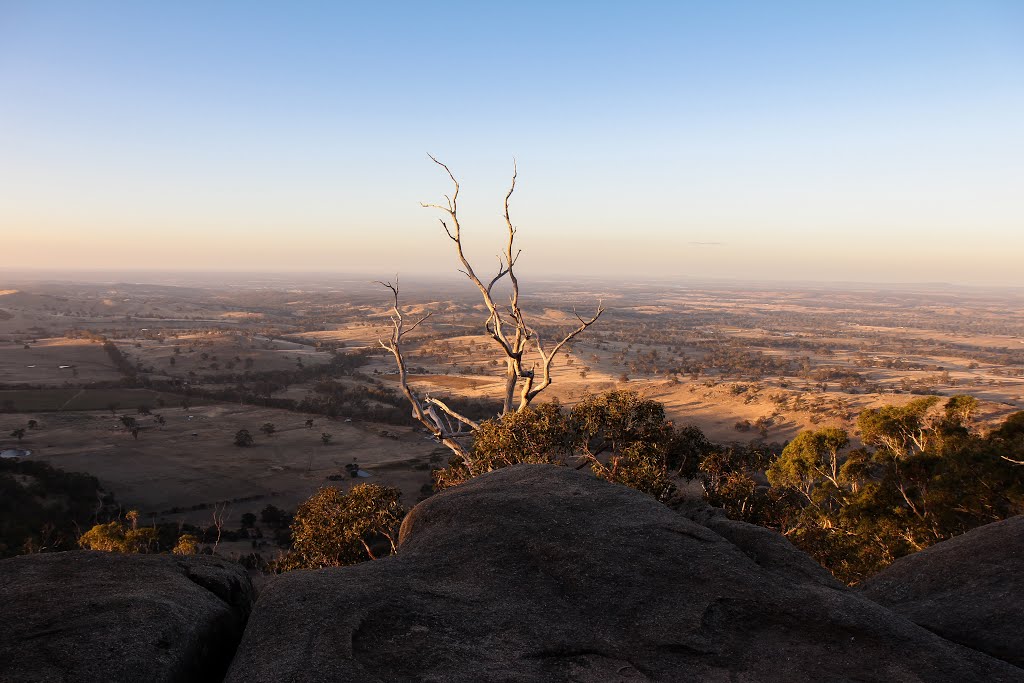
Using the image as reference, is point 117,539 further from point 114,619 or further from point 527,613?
point 527,613

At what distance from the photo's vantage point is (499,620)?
798 cm

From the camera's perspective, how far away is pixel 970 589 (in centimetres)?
1053

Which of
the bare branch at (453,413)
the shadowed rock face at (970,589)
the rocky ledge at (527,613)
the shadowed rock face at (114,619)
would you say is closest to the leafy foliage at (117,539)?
the bare branch at (453,413)

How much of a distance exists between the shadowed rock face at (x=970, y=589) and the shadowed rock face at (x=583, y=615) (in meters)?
1.47

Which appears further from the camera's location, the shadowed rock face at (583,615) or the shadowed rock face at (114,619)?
the shadowed rock face at (583,615)

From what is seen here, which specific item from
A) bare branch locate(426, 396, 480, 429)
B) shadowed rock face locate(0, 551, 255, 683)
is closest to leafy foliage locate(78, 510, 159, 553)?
bare branch locate(426, 396, 480, 429)

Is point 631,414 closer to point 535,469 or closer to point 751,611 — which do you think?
point 535,469

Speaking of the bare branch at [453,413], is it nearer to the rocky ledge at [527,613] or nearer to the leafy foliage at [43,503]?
the rocky ledge at [527,613]

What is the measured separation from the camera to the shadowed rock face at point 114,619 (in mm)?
6531

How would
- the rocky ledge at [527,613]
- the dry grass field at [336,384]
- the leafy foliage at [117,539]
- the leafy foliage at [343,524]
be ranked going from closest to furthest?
the rocky ledge at [527,613]
the leafy foliage at [343,524]
the leafy foliage at [117,539]
the dry grass field at [336,384]

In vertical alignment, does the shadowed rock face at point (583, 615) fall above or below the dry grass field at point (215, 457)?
above

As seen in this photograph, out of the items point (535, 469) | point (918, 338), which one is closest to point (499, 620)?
point (535, 469)

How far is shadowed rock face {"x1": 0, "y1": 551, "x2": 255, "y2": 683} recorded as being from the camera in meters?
6.53

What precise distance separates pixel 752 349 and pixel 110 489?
119394 mm
